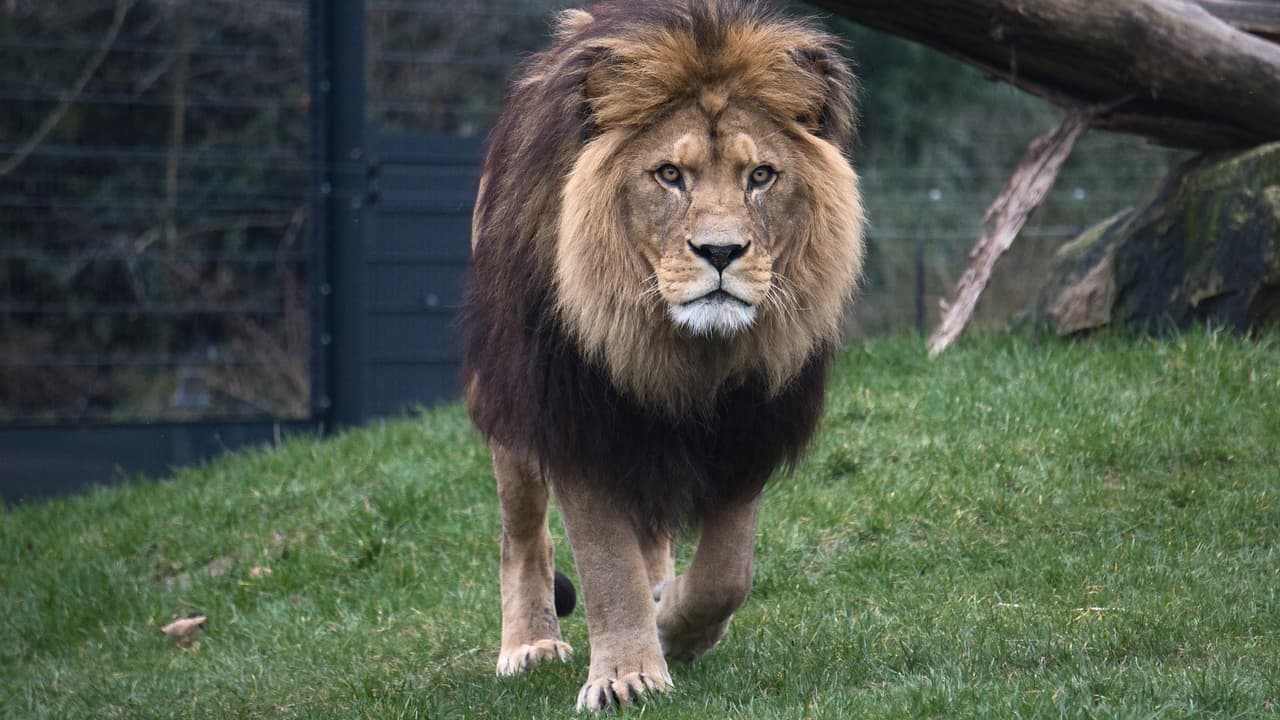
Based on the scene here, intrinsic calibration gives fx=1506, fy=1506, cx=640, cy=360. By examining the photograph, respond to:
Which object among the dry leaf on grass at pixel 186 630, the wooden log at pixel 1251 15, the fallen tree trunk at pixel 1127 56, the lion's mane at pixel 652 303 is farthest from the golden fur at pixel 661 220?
the wooden log at pixel 1251 15

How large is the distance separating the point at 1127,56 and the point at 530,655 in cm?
400

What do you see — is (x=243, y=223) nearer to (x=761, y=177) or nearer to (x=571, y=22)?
(x=571, y=22)

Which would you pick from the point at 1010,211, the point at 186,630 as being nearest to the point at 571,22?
the point at 186,630

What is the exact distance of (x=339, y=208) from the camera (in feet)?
30.8

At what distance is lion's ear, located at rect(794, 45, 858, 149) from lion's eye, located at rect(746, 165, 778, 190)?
0.22 metres

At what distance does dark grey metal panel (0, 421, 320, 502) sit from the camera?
29.1ft

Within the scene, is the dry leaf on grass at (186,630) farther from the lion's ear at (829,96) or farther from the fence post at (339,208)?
the lion's ear at (829,96)

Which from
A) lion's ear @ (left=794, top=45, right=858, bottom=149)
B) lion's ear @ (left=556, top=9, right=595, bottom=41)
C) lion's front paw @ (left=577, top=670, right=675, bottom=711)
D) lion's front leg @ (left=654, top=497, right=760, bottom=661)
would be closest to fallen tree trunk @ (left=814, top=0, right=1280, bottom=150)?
lion's ear @ (left=556, top=9, right=595, bottom=41)

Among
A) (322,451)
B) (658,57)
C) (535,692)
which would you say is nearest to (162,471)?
(322,451)

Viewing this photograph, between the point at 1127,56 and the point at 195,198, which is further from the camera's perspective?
the point at 195,198

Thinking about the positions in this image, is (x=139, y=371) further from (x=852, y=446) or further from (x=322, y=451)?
(x=852, y=446)

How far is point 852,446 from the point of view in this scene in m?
6.49

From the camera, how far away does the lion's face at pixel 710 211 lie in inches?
141

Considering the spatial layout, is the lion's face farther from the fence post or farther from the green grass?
the fence post
